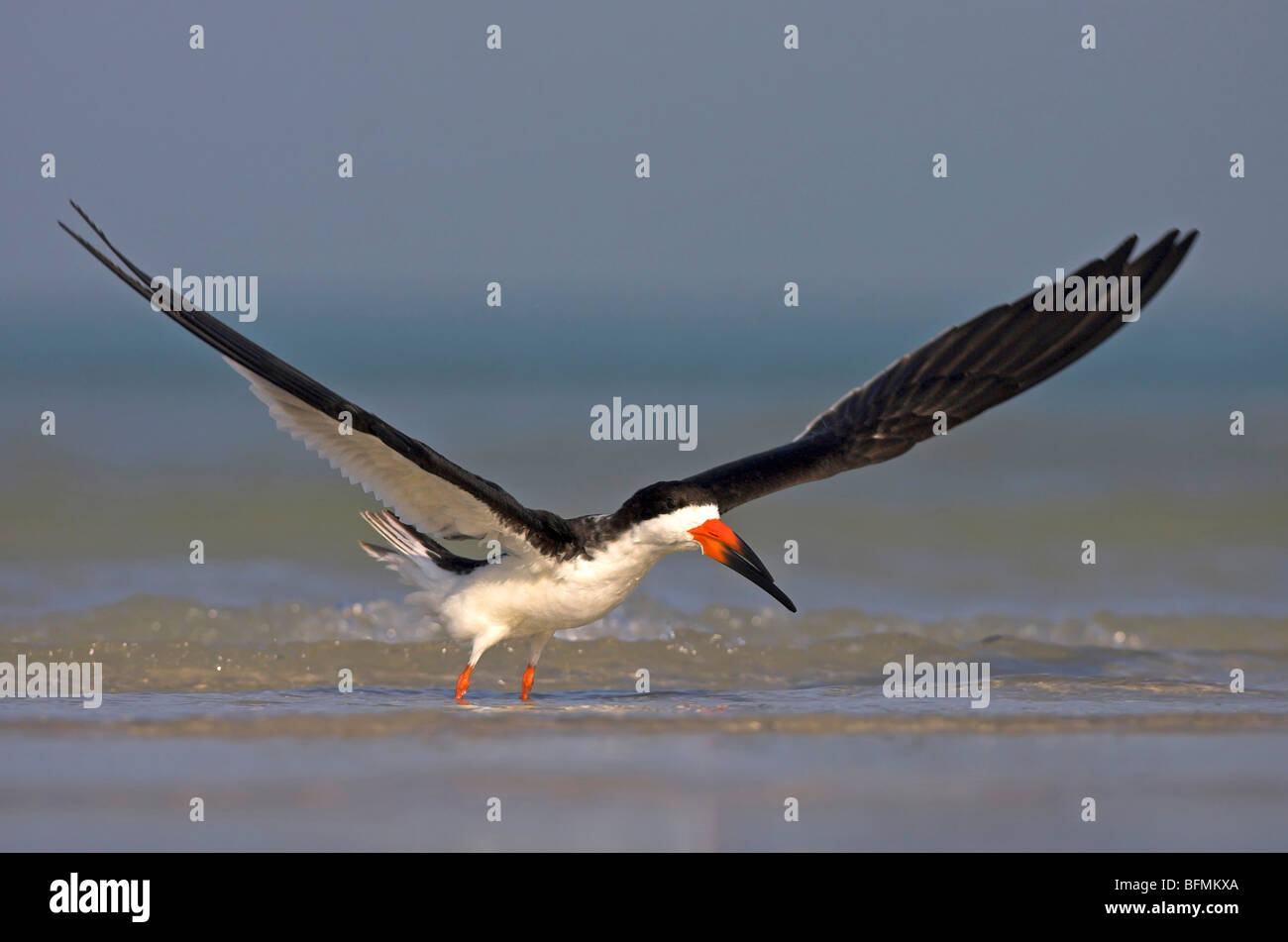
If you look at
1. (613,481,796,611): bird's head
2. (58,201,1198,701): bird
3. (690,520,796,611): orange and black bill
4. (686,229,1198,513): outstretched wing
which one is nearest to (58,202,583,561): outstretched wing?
(58,201,1198,701): bird

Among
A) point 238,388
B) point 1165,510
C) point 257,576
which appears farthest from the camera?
point 238,388

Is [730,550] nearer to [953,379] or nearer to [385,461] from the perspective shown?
[385,461]

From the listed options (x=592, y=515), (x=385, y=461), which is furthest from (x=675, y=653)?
(x=385, y=461)

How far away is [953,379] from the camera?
1302 centimetres

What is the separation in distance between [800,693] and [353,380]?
16848 millimetres

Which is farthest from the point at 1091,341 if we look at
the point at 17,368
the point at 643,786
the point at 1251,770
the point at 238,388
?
the point at 17,368

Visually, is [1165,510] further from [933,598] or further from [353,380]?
[353,380]

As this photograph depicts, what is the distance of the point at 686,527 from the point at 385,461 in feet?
6.46

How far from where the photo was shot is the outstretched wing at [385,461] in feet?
30.8

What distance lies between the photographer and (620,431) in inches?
845

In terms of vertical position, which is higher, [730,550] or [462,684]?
[730,550]

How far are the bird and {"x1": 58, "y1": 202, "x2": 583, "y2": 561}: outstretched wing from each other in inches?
0.4

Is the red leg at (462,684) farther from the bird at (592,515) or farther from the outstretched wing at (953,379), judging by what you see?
the outstretched wing at (953,379)

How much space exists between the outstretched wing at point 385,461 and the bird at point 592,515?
0.4 inches
